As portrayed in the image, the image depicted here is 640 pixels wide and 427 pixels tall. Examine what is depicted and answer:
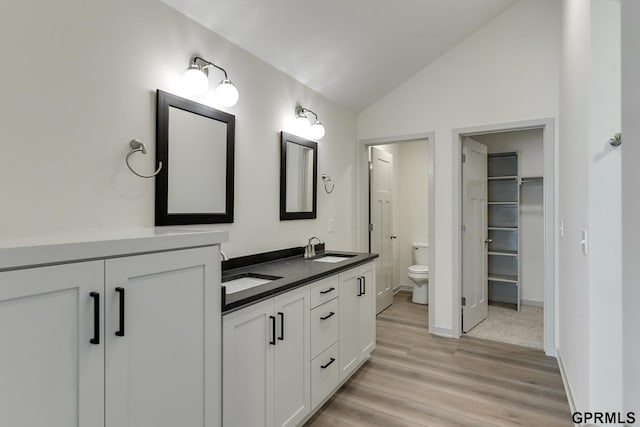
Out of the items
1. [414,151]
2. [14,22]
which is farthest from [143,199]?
[414,151]

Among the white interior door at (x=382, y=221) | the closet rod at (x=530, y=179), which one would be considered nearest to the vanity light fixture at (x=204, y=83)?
the white interior door at (x=382, y=221)

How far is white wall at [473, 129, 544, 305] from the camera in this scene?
172 inches

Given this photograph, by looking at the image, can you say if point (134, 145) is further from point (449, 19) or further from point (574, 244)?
point (449, 19)

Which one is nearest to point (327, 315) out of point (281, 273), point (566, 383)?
point (281, 273)

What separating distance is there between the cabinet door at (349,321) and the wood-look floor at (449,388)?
16cm

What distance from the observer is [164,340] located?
3.81 feet

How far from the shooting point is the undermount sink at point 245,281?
6.42 ft

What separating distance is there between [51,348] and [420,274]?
4.03 m

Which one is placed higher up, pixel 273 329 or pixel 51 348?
pixel 51 348

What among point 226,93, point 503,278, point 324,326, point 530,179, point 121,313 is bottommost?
Answer: point 503,278

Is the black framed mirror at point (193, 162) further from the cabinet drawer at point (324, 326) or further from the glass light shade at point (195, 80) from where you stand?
the cabinet drawer at point (324, 326)

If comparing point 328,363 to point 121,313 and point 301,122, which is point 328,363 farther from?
point 301,122

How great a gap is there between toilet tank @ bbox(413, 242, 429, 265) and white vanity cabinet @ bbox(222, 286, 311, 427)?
3.15 m

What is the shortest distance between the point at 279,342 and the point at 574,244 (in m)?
1.84
